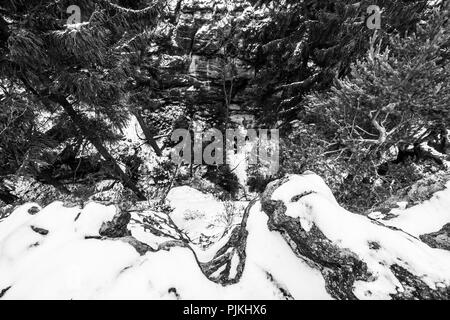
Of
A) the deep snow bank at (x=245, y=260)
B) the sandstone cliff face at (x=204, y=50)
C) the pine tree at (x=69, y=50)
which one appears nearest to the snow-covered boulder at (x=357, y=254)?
the deep snow bank at (x=245, y=260)

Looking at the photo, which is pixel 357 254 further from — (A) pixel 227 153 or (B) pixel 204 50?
(B) pixel 204 50

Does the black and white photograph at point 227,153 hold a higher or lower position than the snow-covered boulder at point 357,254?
lower

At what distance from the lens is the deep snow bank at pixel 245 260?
2354 mm

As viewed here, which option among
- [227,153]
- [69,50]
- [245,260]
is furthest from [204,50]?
[245,260]

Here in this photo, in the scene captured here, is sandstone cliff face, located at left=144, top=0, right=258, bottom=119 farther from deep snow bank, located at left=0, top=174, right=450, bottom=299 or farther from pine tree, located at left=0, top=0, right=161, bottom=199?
deep snow bank, located at left=0, top=174, right=450, bottom=299

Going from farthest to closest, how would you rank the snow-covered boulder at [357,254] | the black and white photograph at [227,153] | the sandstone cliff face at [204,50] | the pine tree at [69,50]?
the sandstone cliff face at [204,50] < the pine tree at [69,50] < the black and white photograph at [227,153] < the snow-covered boulder at [357,254]

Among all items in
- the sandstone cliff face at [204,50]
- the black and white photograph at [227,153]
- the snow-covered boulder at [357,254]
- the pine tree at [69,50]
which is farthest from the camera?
the sandstone cliff face at [204,50]

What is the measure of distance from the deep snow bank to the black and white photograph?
2 centimetres

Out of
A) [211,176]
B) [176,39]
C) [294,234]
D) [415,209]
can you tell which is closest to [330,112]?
[415,209]

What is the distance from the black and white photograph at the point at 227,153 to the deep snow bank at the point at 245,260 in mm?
18

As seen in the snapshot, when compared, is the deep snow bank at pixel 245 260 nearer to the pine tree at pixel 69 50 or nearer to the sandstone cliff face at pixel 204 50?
the pine tree at pixel 69 50

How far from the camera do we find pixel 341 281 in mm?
2467

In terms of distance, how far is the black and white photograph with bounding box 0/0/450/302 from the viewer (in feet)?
8.38
